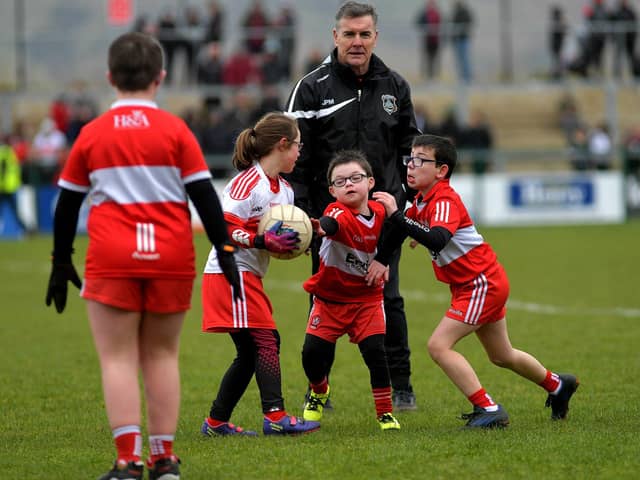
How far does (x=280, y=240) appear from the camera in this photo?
A: 5.97 meters

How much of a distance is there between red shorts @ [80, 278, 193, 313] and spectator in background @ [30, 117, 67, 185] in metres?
19.1

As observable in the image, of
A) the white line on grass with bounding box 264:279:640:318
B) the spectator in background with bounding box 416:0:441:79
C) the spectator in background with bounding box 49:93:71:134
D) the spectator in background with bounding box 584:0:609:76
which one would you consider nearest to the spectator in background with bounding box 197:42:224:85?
the spectator in background with bounding box 49:93:71:134

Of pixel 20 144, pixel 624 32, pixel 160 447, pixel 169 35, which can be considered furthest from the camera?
pixel 624 32

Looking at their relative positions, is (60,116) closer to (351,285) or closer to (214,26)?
(214,26)

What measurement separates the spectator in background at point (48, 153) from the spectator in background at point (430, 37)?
9.99 meters

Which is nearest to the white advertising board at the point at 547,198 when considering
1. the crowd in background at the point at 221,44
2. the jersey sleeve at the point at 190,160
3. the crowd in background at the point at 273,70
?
the crowd in background at the point at 273,70

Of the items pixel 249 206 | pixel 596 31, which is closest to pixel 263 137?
pixel 249 206

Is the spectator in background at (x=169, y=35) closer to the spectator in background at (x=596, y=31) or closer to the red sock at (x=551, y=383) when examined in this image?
the spectator in background at (x=596, y=31)

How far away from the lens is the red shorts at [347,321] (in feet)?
21.6

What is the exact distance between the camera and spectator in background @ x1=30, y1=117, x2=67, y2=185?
23703 millimetres

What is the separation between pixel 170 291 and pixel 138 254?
23 cm

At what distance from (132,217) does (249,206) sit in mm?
1413

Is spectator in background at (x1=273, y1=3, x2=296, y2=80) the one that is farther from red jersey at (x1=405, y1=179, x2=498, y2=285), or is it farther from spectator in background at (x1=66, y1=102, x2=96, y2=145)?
red jersey at (x1=405, y1=179, x2=498, y2=285)

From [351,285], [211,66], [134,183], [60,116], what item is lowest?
[351,285]
